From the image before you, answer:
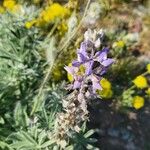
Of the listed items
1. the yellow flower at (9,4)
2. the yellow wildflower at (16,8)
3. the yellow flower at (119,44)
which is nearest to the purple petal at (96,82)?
the yellow wildflower at (16,8)

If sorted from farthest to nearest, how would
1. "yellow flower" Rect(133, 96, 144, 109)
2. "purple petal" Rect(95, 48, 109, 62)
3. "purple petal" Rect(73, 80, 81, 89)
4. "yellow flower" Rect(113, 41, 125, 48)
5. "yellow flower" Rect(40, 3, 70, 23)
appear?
"yellow flower" Rect(113, 41, 125, 48), "yellow flower" Rect(133, 96, 144, 109), "yellow flower" Rect(40, 3, 70, 23), "purple petal" Rect(73, 80, 81, 89), "purple petal" Rect(95, 48, 109, 62)

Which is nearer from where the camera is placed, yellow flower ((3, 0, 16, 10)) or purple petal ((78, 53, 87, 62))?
purple petal ((78, 53, 87, 62))

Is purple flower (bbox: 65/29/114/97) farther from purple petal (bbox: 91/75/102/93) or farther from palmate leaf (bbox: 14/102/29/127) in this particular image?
palmate leaf (bbox: 14/102/29/127)

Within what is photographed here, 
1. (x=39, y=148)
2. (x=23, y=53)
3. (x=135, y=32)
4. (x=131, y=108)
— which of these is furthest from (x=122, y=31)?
(x=39, y=148)

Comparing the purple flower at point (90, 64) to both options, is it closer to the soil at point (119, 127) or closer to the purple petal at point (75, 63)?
the purple petal at point (75, 63)

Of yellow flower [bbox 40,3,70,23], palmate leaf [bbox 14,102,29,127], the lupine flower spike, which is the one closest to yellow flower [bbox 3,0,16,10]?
yellow flower [bbox 40,3,70,23]

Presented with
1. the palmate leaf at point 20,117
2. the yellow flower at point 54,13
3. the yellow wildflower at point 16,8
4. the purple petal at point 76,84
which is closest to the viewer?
the purple petal at point 76,84

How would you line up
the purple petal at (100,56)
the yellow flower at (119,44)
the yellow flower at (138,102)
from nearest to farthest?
the purple petal at (100,56) → the yellow flower at (138,102) → the yellow flower at (119,44)

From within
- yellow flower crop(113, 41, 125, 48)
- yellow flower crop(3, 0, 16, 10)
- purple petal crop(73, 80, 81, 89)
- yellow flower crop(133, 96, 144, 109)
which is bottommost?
yellow flower crop(133, 96, 144, 109)
